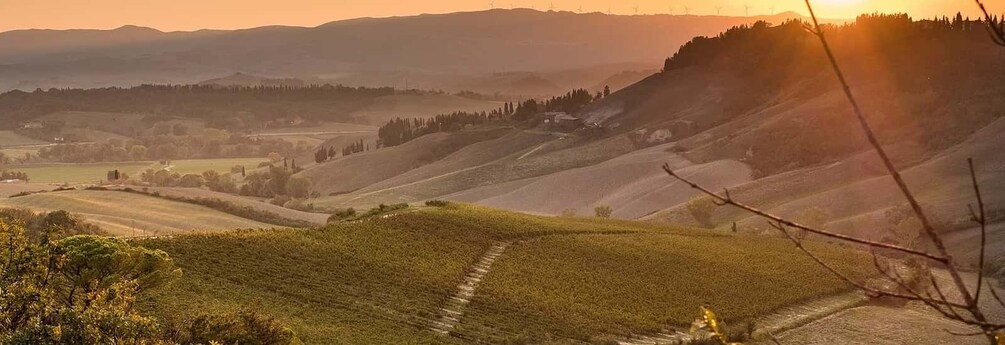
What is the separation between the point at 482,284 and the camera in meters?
58.5

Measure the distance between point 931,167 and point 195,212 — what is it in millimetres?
97718

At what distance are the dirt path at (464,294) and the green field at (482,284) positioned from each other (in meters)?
0.55

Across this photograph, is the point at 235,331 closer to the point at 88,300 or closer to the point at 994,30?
the point at 88,300

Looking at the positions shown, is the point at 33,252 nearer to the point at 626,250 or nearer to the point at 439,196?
the point at 626,250

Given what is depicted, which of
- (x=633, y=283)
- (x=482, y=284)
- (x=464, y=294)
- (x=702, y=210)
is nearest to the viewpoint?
(x=464, y=294)

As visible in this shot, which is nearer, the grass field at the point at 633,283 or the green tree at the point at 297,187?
the grass field at the point at 633,283

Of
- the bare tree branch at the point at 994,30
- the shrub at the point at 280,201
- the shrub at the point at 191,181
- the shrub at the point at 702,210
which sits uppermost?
the bare tree branch at the point at 994,30

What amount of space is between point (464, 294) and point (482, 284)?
2.22m

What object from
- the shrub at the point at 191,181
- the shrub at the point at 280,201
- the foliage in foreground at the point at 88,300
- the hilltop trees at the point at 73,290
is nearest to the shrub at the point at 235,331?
the foliage in foreground at the point at 88,300

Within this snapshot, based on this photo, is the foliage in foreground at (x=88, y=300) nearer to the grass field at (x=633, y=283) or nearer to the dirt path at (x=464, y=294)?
the dirt path at (x=464, y=294)

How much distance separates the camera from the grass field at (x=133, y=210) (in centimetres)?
10238

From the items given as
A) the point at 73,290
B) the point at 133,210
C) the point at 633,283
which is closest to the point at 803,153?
the point at 633,283

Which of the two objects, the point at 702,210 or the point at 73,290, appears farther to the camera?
the point at 702,210

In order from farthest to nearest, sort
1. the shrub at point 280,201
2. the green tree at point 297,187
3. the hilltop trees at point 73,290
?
the green tree at point 297,187 → the shrub at point 280,201 → the hilltop trees at point 73,290
